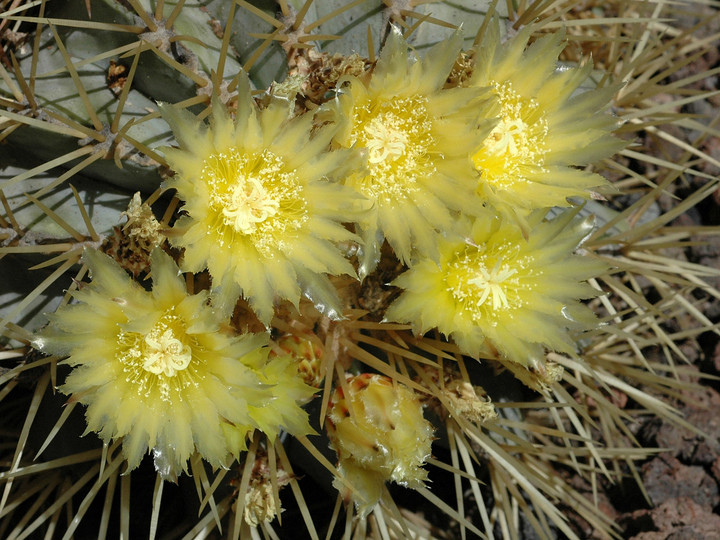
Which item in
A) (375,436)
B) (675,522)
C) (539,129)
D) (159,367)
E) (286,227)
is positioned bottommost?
(675,522)

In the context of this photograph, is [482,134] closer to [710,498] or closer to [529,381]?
[529,381]

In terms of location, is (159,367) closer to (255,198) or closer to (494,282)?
(255,198)

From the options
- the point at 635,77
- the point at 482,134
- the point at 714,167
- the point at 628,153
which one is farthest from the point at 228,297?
the point at 714,167

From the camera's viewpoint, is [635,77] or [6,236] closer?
[6,236]

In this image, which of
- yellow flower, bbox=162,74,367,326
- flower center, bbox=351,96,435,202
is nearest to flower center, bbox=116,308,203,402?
yellow flower, bbox=162,74,367,326

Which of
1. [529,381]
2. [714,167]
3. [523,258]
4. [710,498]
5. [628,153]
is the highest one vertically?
[714,167]

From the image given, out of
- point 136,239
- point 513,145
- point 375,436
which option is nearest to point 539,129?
point 513,145

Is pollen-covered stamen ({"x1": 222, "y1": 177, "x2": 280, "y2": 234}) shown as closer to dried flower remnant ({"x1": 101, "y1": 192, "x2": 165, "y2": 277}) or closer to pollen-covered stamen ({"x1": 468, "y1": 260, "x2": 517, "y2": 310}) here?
dried flower remnant ({"x1": 101, "y1": 192, "x2": 165, "y2": 277})

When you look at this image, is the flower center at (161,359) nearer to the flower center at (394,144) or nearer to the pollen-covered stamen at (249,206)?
the pollen-covered stamen at (249,206)
